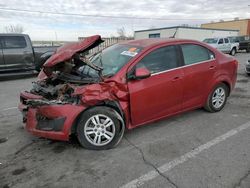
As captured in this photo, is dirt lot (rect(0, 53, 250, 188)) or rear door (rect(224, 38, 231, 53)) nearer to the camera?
dirt lot (rect(0, 53, 250, 188))

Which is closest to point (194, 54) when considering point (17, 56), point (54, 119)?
point (54, 119)

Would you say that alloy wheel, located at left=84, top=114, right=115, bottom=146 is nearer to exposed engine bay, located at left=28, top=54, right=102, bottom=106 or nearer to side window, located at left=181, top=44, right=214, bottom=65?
exposed engine bay, located at left=28, top=54, right=102, bottom=106

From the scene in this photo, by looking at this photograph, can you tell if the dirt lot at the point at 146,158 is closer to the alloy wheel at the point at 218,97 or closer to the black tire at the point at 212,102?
the black tire at the point at 212,102

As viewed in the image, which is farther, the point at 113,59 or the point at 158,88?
the point at 113,59

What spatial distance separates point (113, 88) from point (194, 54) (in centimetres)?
192

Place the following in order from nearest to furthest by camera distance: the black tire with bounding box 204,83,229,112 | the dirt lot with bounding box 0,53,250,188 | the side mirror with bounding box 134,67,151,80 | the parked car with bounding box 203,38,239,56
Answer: the dirt lot with bounding box 0,53,250,188
the side mirror with bounding box 134,67,151,80
the black tire with bounding box 204,83,229,112
the parked car with bounding box 203,38,239,56

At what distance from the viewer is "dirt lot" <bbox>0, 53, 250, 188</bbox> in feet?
8.98

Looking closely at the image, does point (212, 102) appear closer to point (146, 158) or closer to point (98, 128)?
point (146, 158)

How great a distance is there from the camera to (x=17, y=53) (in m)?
9.66

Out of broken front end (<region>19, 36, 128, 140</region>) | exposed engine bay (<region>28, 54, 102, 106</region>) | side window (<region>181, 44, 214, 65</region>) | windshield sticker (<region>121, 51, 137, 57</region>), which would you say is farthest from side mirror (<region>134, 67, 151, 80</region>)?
side window (<region>181, 44, 214, 65</region>)

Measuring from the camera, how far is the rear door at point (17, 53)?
9516mm

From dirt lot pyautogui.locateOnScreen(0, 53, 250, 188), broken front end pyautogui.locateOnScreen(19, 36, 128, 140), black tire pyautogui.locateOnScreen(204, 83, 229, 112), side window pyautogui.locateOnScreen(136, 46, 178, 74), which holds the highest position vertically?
side window pyautogui.locateOnScreen(136, 46, 178, 74)

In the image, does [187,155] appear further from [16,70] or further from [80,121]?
[16,70]

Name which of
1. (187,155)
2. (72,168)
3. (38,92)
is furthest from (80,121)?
(187,155)
